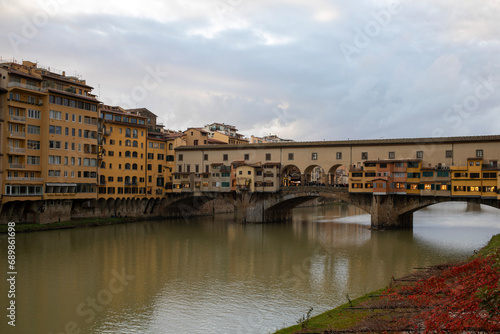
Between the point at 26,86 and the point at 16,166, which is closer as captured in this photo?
the point at 16,166

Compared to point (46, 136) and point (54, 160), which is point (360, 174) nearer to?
point (54, 160)

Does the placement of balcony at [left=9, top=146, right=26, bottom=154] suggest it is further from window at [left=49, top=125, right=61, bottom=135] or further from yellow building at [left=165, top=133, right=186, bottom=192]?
yellow building at [left=165, top=133, right=186, bottom=192]

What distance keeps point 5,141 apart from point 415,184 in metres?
39.3

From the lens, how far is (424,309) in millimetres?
13922

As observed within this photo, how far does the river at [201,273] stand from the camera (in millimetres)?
17266

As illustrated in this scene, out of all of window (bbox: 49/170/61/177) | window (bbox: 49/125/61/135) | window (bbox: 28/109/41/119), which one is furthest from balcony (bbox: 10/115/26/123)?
window (bbox: 49/170/61/177)

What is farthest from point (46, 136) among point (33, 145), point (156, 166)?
point (156, 166)

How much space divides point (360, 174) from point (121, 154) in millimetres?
27832

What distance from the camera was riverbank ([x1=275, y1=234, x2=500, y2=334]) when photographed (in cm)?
1135

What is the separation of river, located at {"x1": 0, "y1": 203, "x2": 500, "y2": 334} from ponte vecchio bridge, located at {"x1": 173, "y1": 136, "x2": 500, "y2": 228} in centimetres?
371

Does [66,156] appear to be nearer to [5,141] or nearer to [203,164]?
[5,141]

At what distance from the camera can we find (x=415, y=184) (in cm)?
4366

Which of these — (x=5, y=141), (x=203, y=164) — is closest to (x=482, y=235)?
(x=203, y=164)

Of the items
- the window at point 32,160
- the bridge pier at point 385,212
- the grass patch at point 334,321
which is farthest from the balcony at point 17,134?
the grass patch at point 334,321
